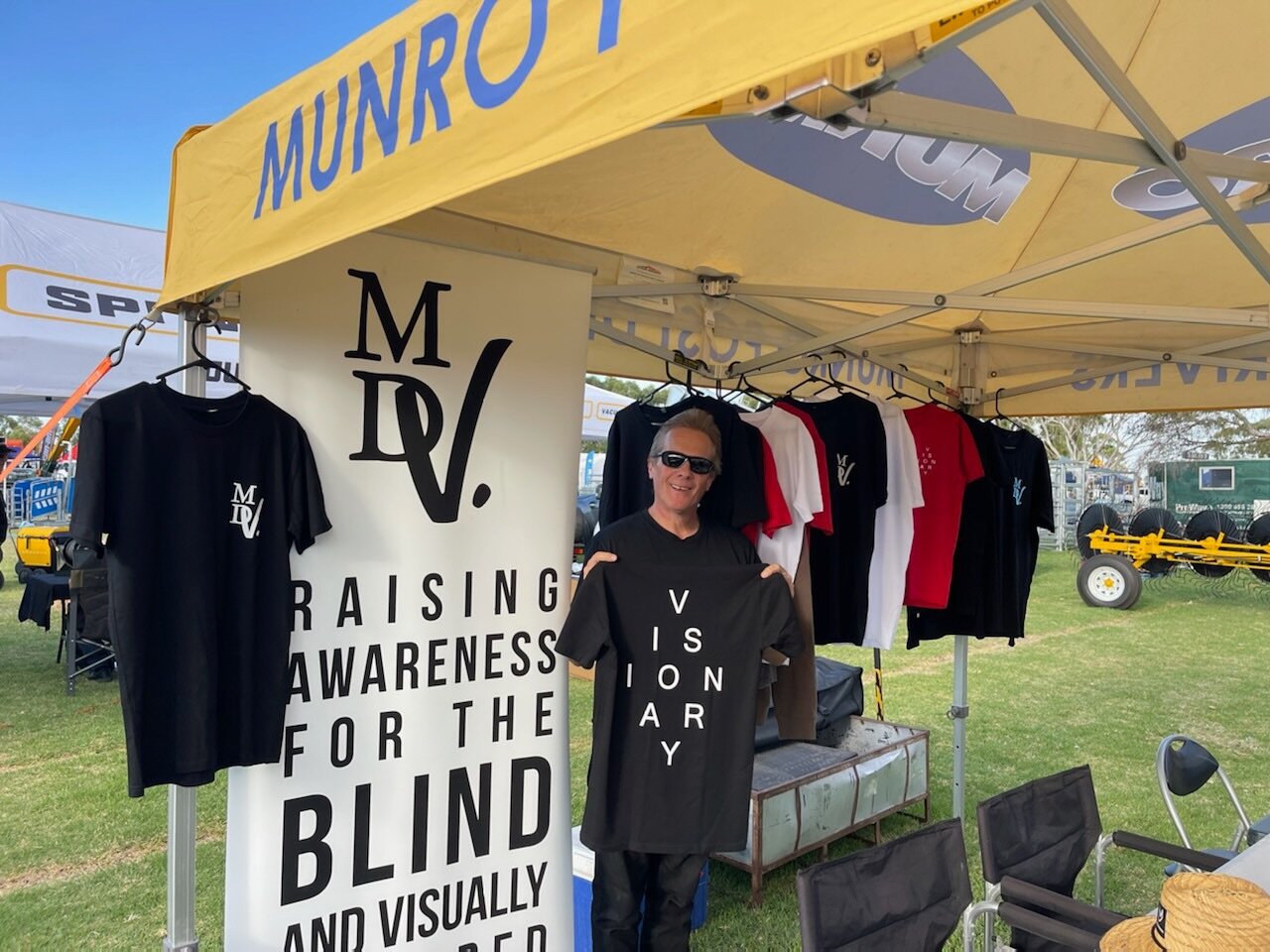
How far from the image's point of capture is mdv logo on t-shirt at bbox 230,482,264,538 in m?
2.06

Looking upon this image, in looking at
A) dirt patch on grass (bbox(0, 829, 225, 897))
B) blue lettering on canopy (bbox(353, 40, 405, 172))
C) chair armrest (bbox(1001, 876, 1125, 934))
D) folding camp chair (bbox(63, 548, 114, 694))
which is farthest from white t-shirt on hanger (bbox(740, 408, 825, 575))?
folding camp chair (bbox(63, 548, 114, 694))

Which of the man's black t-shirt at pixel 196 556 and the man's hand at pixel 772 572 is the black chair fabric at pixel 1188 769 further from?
the man's black t-shirt at pixel 196 556

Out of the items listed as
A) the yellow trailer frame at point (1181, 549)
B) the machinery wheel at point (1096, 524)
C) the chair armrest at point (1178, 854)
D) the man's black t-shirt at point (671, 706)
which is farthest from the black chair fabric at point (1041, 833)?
the machinery wheel at point (1096, 524)

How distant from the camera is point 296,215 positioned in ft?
4.67

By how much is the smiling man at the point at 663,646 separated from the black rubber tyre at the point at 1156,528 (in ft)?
43.0

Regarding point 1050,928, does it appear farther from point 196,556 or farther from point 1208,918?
point 196,556

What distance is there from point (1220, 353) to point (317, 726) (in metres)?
3.63

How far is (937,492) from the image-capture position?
341cm

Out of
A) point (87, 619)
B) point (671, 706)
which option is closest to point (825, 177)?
point (671, 706)

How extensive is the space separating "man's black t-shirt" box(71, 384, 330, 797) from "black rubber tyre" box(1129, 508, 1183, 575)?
14081 millimetres

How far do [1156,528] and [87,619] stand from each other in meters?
13.8

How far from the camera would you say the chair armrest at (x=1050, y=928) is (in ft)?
5.82

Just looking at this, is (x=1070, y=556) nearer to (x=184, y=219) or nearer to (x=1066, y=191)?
(x=1066, y=191)

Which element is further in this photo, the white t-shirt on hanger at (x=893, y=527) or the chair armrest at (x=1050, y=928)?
the white t-shirt on hanger at (x=893, y=527)
